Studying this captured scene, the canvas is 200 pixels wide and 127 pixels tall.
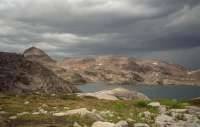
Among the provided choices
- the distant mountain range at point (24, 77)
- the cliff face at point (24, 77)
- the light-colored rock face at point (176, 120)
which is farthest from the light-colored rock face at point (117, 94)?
the light-colored rock face at point (176, 120)

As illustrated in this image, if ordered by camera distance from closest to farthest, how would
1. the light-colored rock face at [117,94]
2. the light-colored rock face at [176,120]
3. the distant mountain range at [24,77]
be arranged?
1. the light-colored rock face at [176,120]
2. the light-colored rock face at [117,94]
3. the distant mountain range at [24,77]

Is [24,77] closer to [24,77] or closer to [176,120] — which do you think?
[24,77]

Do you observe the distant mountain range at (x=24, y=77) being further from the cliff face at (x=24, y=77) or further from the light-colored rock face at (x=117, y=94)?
the light-colored rock face at (x=117, y=94)

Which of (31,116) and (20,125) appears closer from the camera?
(20,125)

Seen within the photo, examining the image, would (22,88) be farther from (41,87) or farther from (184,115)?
(184,115)

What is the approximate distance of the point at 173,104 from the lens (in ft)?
227

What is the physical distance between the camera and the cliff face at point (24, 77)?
401ft

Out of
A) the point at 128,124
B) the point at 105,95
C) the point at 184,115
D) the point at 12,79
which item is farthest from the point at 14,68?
the point at 128,124

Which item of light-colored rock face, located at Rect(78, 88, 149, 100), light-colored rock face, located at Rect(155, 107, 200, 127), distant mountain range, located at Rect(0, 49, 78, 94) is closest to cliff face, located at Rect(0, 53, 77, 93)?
distant mountain range, located at Rect(0, 49, 78, 94)

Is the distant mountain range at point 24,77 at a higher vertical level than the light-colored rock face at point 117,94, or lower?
higher

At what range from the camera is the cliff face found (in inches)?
4811

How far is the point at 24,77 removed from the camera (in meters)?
129

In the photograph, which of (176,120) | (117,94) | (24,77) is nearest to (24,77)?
(24,77)

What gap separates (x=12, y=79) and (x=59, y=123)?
287 ft
